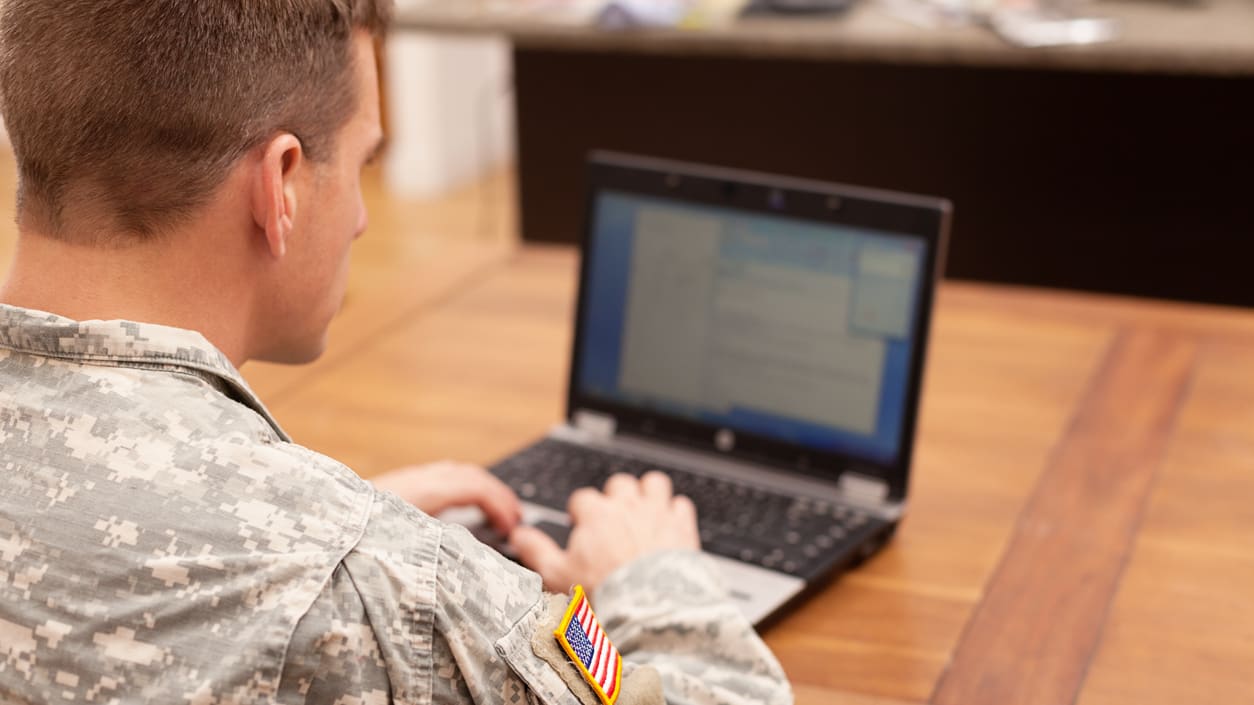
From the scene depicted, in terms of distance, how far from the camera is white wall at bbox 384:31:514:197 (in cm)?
446

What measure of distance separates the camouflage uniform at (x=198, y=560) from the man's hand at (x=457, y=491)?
0.37 meters

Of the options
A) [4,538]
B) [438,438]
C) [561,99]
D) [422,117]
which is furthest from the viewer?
[422,117]

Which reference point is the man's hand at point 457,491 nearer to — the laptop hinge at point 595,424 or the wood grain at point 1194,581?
the laptop hinge at point 595,424

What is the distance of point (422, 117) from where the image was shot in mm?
4520

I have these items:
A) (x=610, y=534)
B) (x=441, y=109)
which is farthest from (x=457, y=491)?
(x=441, y=109)

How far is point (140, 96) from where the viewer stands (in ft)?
2.48

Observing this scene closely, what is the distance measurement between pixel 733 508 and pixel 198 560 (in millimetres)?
593

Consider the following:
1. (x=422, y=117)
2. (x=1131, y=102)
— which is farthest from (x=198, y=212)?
(x=422, y=117)

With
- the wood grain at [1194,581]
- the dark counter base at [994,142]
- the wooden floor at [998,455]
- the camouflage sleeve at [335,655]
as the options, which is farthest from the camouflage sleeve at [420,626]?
the dark counter base at [994,142]

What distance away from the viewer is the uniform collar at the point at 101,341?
76 centimetres

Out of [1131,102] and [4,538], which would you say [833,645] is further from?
[1131,102]

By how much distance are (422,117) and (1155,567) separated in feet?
12.0

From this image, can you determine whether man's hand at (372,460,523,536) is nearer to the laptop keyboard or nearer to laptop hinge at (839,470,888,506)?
the laptop keyboard

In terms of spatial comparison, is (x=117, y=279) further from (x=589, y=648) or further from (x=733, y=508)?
(x=733, y=508)
